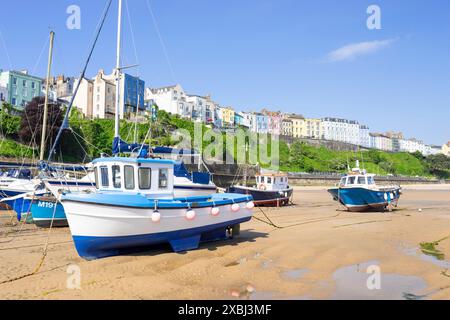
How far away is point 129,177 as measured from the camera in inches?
444

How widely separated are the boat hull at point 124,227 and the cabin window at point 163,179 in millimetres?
1357

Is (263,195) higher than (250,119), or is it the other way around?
(250,119)

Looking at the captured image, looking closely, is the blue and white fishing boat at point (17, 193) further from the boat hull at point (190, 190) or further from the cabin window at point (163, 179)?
the boat hull at point (190, 190)

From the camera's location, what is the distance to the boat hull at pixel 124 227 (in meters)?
9.59

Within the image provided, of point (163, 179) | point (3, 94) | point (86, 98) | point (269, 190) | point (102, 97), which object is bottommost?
point (269, 190)

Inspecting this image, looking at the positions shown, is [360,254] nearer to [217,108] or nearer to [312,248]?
[312,248]

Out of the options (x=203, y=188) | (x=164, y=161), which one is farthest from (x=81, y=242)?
(x=203, y=188)

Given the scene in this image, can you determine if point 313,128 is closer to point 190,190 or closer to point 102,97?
point 102,97

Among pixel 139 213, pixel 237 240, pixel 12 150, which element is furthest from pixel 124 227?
pixel 12 150

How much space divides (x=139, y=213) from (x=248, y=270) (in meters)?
3.13

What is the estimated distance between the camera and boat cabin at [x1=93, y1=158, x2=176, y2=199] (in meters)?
11.3

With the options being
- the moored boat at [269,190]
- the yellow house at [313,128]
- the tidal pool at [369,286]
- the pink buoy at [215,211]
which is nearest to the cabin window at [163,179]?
the pink buoy at [215,211]

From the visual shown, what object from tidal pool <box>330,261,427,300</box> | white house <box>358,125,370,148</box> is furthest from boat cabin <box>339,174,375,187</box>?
white house <box>358,125,370,148</box>

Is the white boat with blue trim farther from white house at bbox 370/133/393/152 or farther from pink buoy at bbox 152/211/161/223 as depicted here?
white house at bbox 370/133/393/152
